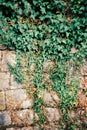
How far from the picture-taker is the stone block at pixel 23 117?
462cm

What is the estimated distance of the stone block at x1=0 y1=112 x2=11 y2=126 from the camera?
4570 mm

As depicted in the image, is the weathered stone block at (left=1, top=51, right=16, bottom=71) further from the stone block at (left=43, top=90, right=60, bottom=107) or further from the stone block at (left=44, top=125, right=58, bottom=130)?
the stone block at (left=44, top=125, right=58, bottom=130)

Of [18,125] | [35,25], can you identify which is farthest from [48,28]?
[18,125]

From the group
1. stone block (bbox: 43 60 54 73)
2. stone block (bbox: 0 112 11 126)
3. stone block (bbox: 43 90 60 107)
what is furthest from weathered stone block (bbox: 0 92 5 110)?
stone block (bbox: 43 60 54 73)

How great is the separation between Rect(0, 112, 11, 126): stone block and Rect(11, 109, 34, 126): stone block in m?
0.07

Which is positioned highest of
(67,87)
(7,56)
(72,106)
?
(7,56)

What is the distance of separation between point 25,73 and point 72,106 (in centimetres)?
105

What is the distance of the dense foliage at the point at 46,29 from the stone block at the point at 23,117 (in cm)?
28

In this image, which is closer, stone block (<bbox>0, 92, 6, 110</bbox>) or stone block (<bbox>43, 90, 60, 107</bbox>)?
stone block (<bbox>0, 92, 6, 110</bbox>)

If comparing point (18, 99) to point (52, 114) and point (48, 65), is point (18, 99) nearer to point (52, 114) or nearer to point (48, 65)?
point (52, 114)

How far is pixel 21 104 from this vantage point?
461 cm

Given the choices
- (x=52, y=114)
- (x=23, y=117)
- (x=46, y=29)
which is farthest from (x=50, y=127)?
(x=46, y=29)

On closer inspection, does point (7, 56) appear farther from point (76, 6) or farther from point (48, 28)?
point (76, 6)

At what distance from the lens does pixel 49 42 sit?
4426 millimetres
